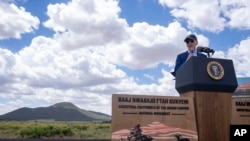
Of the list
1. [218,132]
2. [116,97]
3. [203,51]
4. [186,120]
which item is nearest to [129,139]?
[116,97]

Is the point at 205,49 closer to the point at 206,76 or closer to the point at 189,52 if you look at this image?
the point at 189,52

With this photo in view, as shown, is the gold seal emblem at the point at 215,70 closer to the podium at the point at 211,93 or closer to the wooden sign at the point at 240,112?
the podium at the point at 211,93

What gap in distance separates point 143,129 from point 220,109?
119 cm

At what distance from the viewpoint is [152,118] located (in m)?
4.14

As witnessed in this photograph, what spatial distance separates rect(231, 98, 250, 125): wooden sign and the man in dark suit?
901 mm

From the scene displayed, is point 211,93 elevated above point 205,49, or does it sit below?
below

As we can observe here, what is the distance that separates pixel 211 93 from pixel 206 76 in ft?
0.77

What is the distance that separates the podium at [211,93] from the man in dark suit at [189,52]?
1.39 feet

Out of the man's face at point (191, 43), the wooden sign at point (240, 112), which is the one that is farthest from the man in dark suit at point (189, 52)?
the wooden sign at point (240, 112)

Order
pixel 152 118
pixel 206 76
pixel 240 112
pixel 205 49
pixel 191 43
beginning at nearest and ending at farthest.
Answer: pixel 152 118, pixel 206 76, pixel 240 112, pixel 205 49, pixel 191 43

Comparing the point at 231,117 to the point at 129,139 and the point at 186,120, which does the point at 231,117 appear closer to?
the point at 186,120

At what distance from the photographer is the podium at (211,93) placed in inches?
176

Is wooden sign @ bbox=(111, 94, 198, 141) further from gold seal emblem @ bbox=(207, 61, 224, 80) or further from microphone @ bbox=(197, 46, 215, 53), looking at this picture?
microphone @ bbox=(197, 46, 215, 53)

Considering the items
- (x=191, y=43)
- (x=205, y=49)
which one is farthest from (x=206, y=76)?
(x=191, y=43)
